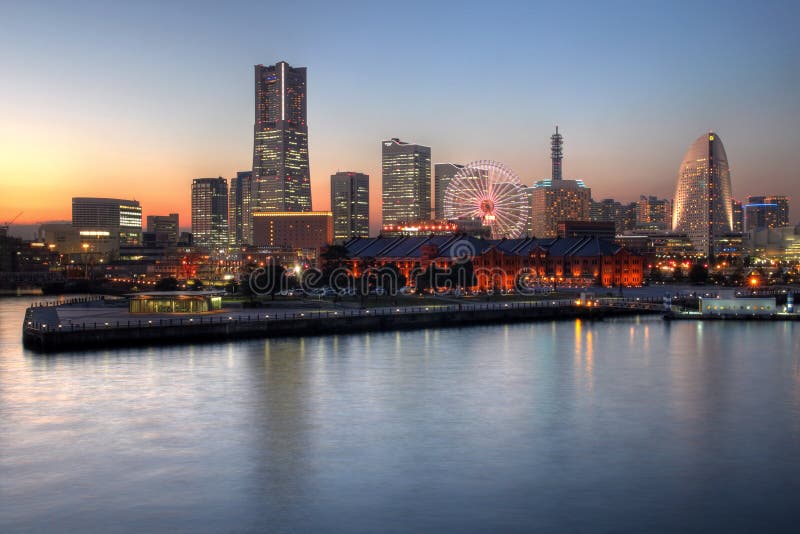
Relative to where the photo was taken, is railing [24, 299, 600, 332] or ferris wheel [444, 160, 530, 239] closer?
railing [24, 299, 600, 332]

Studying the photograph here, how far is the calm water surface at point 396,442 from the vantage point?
25188 mm

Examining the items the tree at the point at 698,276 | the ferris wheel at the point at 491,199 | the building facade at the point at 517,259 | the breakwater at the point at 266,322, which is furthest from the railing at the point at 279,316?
the tree at the point at 698,276

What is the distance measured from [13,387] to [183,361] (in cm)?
1152

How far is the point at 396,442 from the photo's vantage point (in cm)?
3316

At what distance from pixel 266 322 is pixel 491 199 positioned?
226ft

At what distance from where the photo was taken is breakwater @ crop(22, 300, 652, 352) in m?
61.3

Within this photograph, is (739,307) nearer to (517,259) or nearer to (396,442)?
(517,259)

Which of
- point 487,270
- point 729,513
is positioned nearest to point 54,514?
point 729,513

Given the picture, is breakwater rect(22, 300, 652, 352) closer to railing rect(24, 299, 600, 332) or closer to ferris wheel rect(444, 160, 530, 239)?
railing rect(24, 299, 600, 332)

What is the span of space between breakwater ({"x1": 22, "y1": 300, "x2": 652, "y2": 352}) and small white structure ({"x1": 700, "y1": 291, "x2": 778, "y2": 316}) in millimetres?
8868

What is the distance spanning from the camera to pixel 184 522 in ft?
79.5

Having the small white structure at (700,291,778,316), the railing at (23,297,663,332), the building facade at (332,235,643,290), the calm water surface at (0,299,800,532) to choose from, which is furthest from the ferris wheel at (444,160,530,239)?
the calm water surface at (0,299,800,532)

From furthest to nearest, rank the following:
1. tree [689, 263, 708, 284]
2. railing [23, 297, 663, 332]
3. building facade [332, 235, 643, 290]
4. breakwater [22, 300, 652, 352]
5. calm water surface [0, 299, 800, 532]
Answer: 1. tree [689, 263, 708, 284]
2. building facade [332, 235, 643, 290]
3. railing [23, 297, 663, 332]
4. breakwater [22, 300, 652, 352]
5. calm water surface [0, 299, 800, 532]

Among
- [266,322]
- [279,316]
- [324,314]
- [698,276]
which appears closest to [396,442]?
[266,322]
